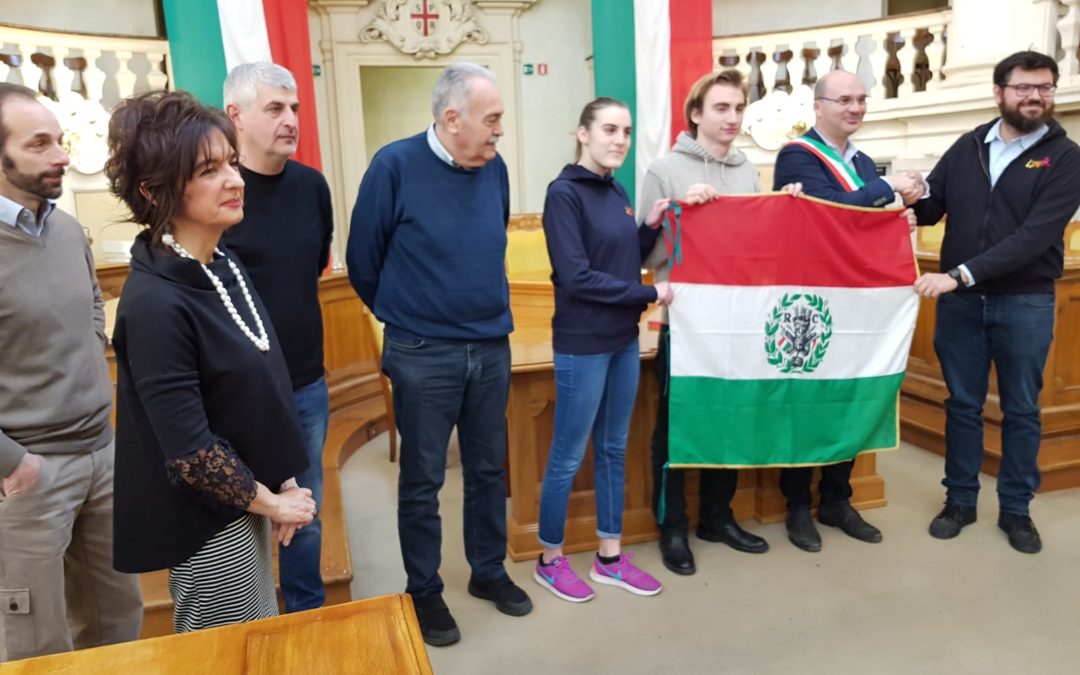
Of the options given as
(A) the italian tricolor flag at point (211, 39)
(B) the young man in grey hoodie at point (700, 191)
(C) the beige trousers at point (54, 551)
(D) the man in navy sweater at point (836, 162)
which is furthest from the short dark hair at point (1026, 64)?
(A) the italian tricolor flag at point (211, 39)

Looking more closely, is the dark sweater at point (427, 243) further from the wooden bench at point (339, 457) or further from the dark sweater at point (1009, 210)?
the dark sweater at point (1009, 210)

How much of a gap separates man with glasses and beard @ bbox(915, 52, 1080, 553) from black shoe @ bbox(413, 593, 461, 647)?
1.80 m

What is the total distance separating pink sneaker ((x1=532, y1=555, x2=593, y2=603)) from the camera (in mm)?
2521

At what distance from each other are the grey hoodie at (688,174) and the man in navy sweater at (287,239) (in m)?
1.05

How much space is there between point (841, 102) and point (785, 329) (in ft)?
2.47

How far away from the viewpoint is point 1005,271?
2604 mm

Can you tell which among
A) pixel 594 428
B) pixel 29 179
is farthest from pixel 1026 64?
pixel 29 179

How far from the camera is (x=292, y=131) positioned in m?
1.82

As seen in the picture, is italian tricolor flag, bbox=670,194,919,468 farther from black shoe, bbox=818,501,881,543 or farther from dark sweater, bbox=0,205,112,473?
dark sweater, bbox=0,205,112,473

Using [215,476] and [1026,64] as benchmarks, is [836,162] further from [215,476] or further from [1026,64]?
[215,476]

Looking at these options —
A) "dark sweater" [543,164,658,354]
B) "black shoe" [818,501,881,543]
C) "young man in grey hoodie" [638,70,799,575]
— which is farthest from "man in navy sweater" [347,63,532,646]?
"black shoe" [818,501,881,543]

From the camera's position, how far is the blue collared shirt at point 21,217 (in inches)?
59.1

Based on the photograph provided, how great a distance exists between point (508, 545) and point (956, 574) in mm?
1511

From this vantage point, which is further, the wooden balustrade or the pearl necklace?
the wooden balustrade
